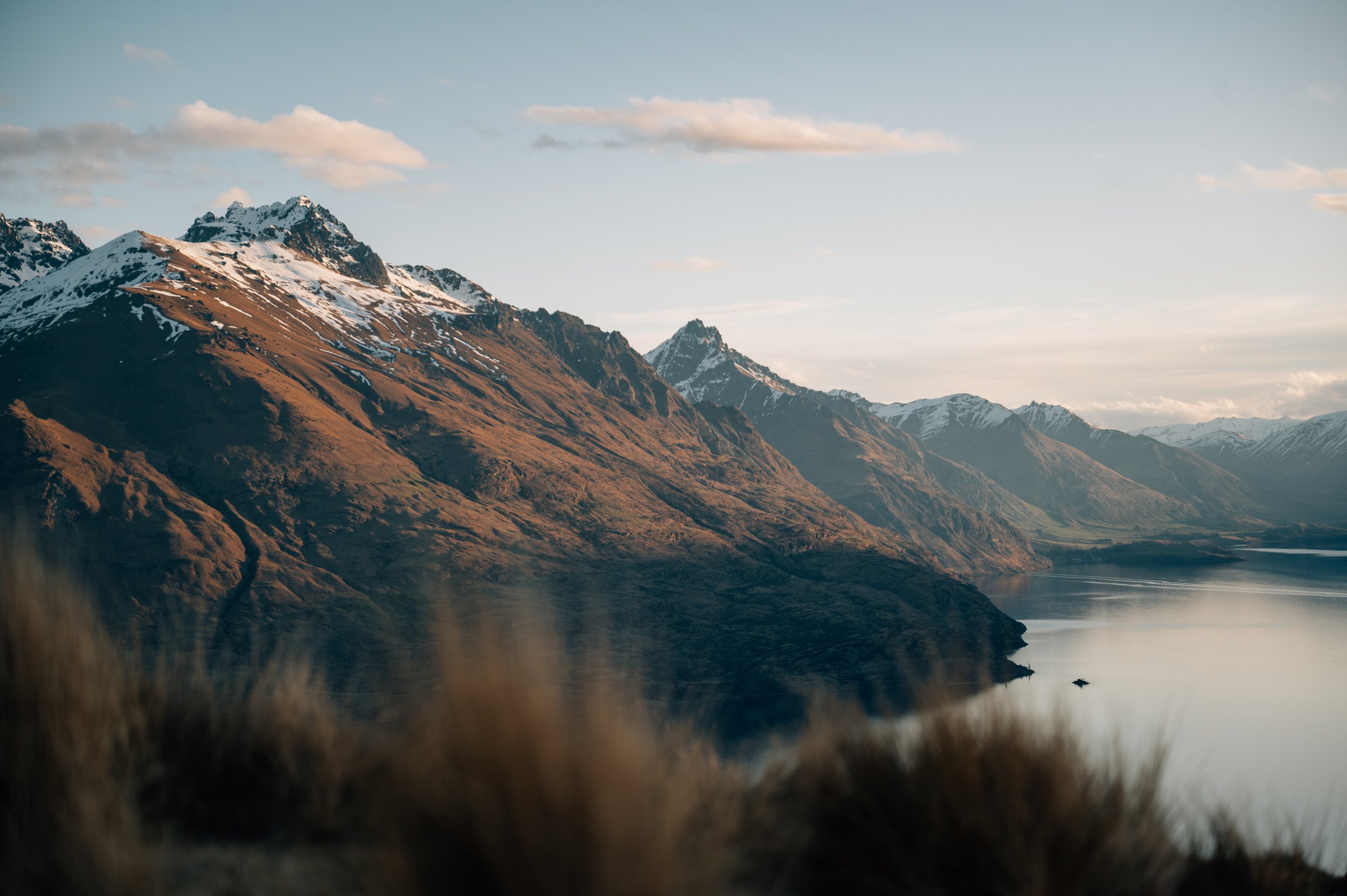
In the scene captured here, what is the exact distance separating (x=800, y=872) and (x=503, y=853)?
9.55 feet

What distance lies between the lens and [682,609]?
148000 mm

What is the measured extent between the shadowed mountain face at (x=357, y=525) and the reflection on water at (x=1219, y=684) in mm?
16384

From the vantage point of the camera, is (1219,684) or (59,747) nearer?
(59,747)

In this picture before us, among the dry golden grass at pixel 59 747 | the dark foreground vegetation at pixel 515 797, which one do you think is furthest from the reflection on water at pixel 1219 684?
the dry golden grass at pixel 59 747

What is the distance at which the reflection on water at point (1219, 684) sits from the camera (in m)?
8.54

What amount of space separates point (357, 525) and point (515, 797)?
152 m

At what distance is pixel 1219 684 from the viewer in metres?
95.7

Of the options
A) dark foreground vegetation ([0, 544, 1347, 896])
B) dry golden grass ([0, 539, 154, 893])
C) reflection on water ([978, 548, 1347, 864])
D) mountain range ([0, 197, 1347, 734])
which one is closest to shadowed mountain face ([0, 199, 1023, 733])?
mountain range ([0, 197, 1347, 734])

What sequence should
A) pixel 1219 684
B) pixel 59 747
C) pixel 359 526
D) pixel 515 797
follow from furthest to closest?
pixel 359 526, pixel 1219 684, pixel 59 747, pixel 515 797

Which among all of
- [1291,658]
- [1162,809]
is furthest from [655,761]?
[1291,658]

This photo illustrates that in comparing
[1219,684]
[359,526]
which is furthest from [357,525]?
[1219,684]

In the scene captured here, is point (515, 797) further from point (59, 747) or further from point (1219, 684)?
point (1219, 684)

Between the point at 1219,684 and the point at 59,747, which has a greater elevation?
the point at 59,747

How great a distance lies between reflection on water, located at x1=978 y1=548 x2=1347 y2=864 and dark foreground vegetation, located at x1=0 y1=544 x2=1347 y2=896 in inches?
31.9
